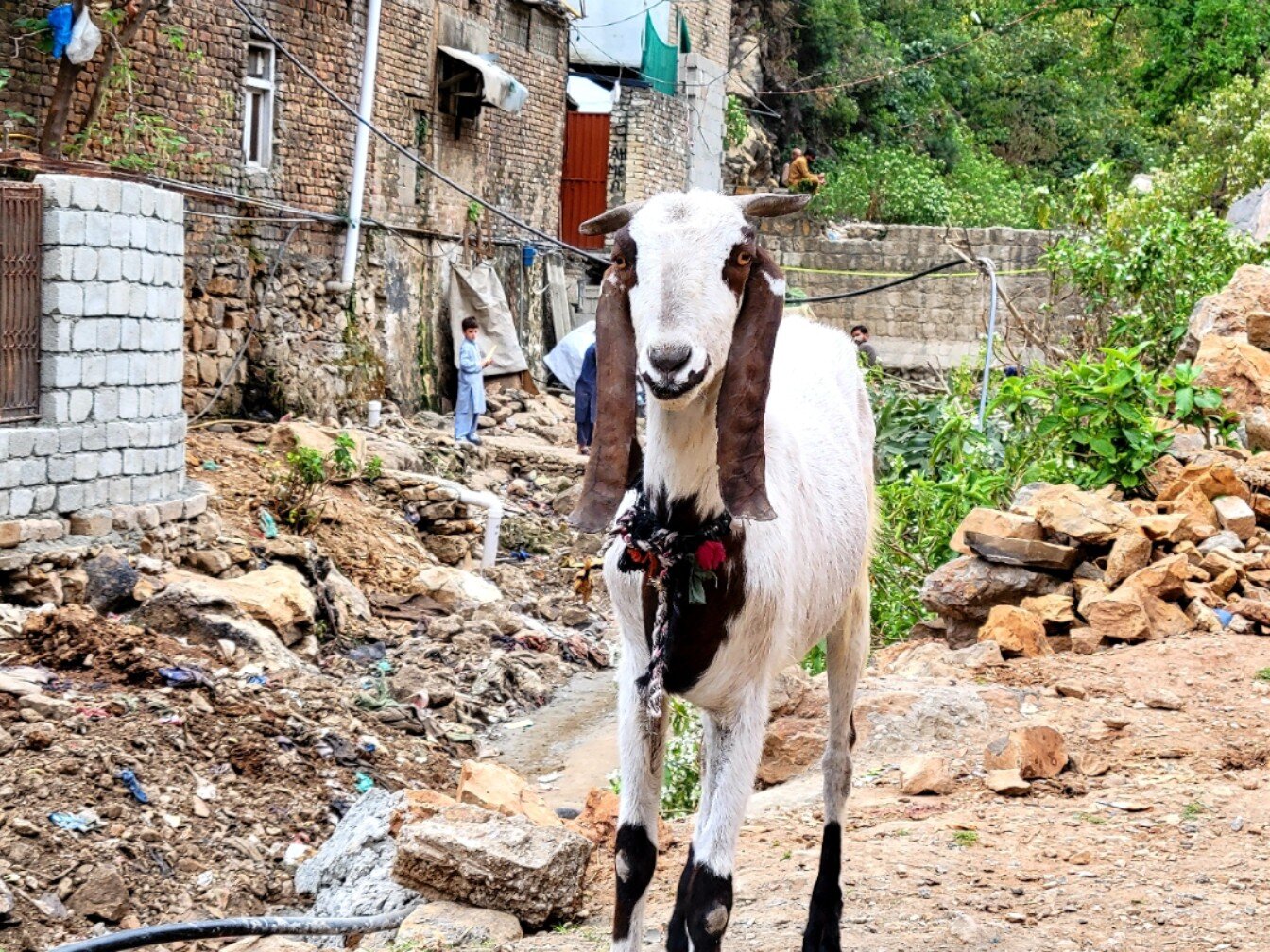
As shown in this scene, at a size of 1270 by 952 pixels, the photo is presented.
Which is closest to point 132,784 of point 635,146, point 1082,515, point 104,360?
Result: point 104,360

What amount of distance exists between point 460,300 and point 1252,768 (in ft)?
49.8

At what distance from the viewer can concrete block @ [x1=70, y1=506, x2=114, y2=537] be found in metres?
9.80

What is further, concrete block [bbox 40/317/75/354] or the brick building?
the brick building

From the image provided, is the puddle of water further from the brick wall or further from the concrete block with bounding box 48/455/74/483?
the concrete block with bounding box 48/455/74/483

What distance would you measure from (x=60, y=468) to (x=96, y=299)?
1087 mm

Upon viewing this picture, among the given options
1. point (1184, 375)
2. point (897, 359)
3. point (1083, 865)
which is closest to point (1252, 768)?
point (1083, 865)

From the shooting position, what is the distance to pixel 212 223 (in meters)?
15.1

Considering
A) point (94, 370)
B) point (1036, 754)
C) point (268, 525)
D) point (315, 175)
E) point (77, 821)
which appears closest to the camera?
point (1036, 754)

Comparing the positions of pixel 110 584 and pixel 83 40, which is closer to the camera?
pixel 110 584

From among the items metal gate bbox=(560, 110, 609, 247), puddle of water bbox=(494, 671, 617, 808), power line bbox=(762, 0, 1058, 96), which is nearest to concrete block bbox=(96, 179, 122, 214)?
puddle of water bbox=(494, 671, 617, 808)

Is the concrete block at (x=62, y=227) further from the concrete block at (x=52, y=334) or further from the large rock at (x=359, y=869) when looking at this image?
the large rock at (x=359, y=869)

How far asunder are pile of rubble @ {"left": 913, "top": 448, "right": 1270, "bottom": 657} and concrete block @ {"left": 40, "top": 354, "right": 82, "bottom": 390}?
17.3 feet

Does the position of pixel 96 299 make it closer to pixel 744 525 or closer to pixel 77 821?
pixel 77 821

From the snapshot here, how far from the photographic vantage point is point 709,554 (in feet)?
12.7
